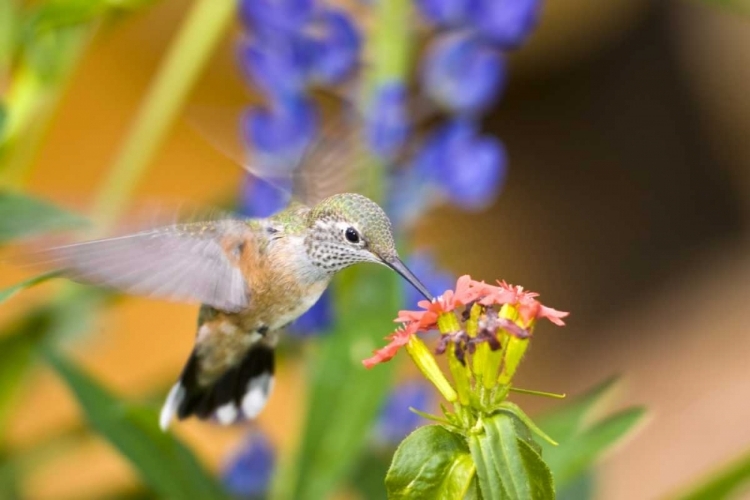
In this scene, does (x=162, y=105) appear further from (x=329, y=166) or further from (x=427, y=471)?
(x=427, y=471)

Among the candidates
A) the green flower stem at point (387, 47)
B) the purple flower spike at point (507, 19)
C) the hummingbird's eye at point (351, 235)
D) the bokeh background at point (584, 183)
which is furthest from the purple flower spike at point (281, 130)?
the bokeh background at point (584, 183)

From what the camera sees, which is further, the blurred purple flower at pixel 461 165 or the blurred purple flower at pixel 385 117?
the blurred purple flower at pixel 461 165

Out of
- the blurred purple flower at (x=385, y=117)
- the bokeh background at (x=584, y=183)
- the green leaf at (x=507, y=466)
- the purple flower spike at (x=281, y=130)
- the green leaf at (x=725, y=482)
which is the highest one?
the bokeh background at (x=584, y=183)

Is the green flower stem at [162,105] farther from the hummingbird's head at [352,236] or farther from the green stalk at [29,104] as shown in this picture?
the hummingbird's head at [352,236]

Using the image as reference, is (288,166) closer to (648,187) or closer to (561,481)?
(561,481)

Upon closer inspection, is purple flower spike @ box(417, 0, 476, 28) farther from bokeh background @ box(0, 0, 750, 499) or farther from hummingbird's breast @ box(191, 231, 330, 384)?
bokeh background @ box(0, 0, 750, 499)

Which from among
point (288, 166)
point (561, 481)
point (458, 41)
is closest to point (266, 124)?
point (288, 166)

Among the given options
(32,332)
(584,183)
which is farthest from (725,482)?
(584,183)
